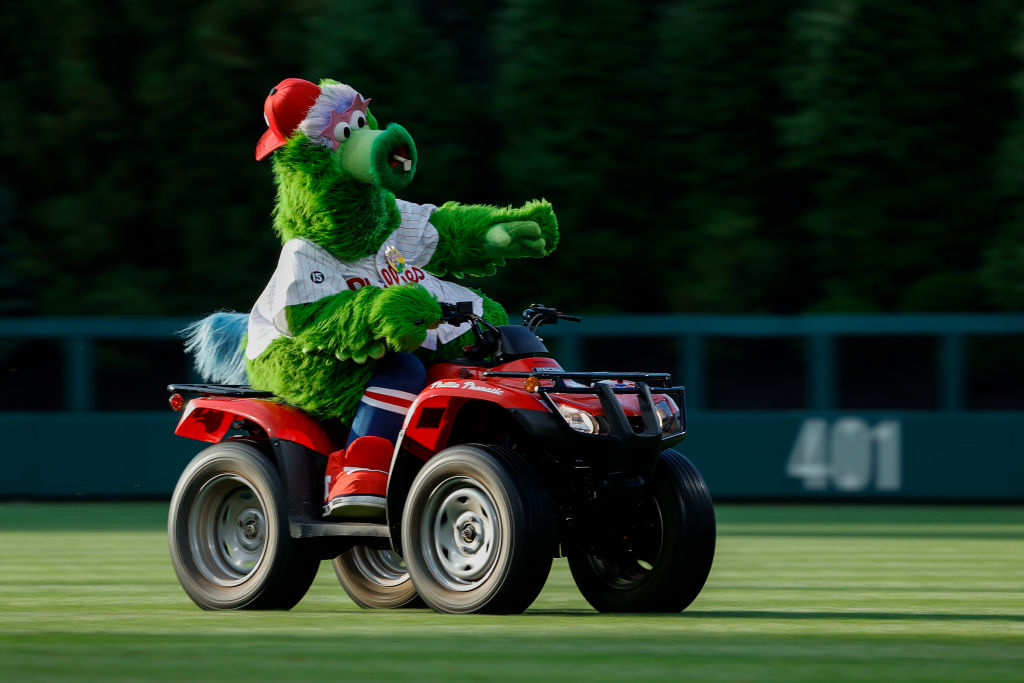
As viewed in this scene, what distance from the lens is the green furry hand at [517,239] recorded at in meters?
9.10

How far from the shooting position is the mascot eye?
28.2ft

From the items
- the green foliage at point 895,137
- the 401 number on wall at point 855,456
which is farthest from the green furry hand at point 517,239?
the green foliage at point 895,137

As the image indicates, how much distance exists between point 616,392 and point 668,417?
27 cm

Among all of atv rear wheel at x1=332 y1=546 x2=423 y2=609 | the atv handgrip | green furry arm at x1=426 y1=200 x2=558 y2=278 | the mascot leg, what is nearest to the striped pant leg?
the mascot leg

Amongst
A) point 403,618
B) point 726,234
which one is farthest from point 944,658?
point 726,234

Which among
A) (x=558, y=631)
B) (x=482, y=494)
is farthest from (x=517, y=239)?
(x=558, y=631)

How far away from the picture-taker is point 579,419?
760 cm

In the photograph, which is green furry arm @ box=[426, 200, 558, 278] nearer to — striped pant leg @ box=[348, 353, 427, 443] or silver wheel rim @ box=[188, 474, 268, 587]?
striped pant leg @ box=[348, 353, 427, 443]

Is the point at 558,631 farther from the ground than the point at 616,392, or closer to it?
closer to it

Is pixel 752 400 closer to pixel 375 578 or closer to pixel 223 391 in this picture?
pixel 375 578

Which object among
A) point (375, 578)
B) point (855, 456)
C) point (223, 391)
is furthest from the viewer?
point (855, 456)

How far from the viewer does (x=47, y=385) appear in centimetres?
2012

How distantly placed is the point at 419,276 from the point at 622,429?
181 centimetres

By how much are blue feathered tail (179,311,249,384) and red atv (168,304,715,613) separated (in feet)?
1.13
